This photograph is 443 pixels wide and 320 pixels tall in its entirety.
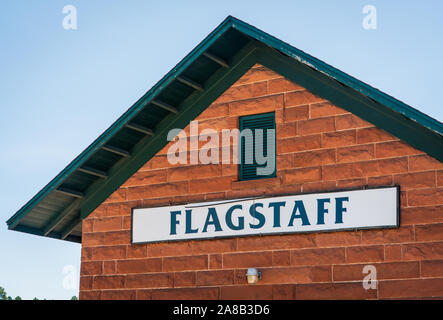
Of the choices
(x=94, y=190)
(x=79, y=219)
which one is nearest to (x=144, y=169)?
(x=94, y=190)

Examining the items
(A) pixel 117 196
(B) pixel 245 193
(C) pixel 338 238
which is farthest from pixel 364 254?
(A) pixel 117 196

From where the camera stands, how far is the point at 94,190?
19.1 meters

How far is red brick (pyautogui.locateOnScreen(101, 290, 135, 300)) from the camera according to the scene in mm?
17859

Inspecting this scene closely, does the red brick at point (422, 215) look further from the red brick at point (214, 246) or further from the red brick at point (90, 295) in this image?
the red brick at point (90, 295)

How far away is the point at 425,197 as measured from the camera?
1505 centimetres

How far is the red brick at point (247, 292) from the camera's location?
16.2 metres

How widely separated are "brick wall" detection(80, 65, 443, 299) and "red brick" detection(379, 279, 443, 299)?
0.02 metres

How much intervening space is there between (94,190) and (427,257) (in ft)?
27.0

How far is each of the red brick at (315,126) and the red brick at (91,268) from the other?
569cm

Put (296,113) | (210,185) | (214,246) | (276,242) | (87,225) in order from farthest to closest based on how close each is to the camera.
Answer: (87,225) < (210,185) < (214,246) < (296,113) < (276,242)

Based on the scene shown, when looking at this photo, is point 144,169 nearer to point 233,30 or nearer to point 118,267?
point 118,267

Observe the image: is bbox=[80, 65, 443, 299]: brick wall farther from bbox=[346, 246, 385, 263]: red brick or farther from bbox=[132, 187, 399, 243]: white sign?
bbox=[132, 187, 399, 243]: white sign

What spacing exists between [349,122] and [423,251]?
308 centimetres

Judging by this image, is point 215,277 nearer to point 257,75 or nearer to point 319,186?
point 319,186
